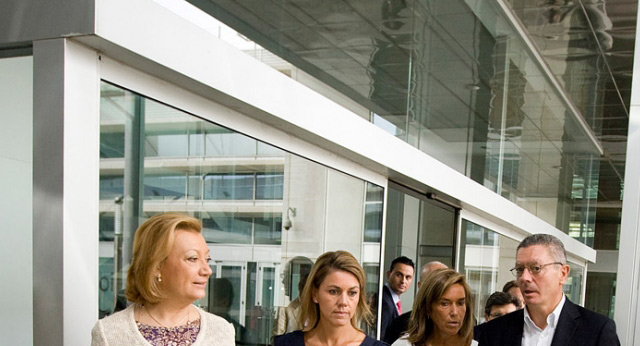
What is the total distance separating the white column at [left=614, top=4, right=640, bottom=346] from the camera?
11.5 feet

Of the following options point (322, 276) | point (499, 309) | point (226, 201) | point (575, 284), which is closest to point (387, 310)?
point (499, 309)

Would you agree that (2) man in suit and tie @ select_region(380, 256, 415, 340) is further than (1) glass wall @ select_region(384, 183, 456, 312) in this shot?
No

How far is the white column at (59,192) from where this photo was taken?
284cm

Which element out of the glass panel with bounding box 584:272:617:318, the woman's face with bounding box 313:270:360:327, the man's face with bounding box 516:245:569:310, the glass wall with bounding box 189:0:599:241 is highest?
the glass wall with bounding box 189:0:599:241

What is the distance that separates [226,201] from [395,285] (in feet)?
7.91

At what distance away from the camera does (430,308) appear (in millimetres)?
3957

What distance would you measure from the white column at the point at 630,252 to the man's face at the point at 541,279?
417 mm

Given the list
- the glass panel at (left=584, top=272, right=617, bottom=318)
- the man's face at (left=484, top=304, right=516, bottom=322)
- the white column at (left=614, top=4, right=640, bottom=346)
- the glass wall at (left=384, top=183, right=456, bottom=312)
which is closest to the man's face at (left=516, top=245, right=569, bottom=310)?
the white column at (left=614, top=4, right=640, bottom=346)

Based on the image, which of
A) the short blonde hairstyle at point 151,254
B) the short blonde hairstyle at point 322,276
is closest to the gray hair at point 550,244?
the short blonde hairstyle at point 322,276

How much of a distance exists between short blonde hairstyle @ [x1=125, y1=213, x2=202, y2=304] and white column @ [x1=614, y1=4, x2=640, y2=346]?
2132 mm

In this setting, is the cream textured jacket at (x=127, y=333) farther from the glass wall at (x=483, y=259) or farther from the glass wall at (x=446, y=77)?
the glass wall at (x=483, y=259)

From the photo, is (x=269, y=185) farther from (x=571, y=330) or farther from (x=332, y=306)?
(x=571, y=330)

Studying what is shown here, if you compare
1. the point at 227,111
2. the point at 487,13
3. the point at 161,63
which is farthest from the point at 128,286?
the point at 487,13

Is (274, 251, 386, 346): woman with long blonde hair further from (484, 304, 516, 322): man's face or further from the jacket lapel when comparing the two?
(484, 304, 516, 322): man's face
